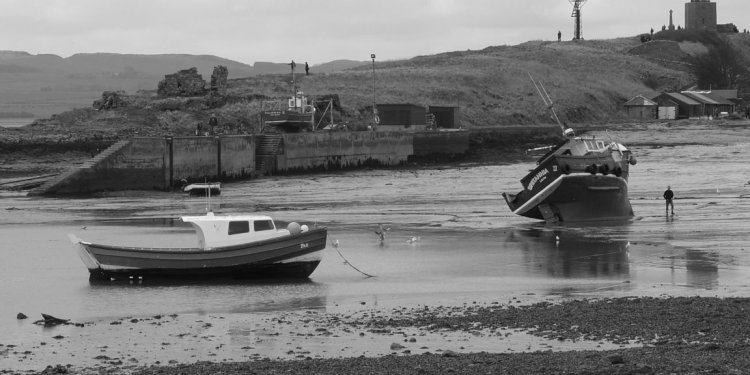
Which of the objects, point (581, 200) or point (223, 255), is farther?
point (581, 200)

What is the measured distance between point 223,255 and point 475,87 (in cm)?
8303

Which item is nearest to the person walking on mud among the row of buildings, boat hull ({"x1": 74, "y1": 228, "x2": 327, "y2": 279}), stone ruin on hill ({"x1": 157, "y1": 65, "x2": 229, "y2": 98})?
boat hull ({"x1": 74, "y1": 228, "x2": 327, "y2": 279})

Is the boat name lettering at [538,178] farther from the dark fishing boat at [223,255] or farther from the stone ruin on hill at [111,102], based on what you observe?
the stone ruin on hill at [111,102]

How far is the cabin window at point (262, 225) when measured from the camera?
29.7m

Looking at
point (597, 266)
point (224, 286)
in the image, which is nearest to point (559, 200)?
point (597, 266)

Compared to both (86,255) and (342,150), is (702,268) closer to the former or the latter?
(86,255)

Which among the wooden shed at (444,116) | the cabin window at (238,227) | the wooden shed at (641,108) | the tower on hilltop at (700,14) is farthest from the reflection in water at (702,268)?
the tower on hilltop at (700,14)

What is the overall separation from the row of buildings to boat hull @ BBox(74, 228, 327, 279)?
88602 millimetres

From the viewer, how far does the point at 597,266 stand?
30.8 metres

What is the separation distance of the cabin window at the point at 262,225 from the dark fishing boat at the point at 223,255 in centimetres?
2

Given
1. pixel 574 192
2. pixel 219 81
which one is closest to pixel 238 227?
pixel 574 192

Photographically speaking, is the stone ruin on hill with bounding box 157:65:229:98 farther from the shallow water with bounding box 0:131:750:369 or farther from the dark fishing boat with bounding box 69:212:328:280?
the dark fishing boat with bounding box 69:212:328:280

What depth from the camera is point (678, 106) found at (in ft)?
375

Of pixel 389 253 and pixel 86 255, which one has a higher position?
pixel 86 255
